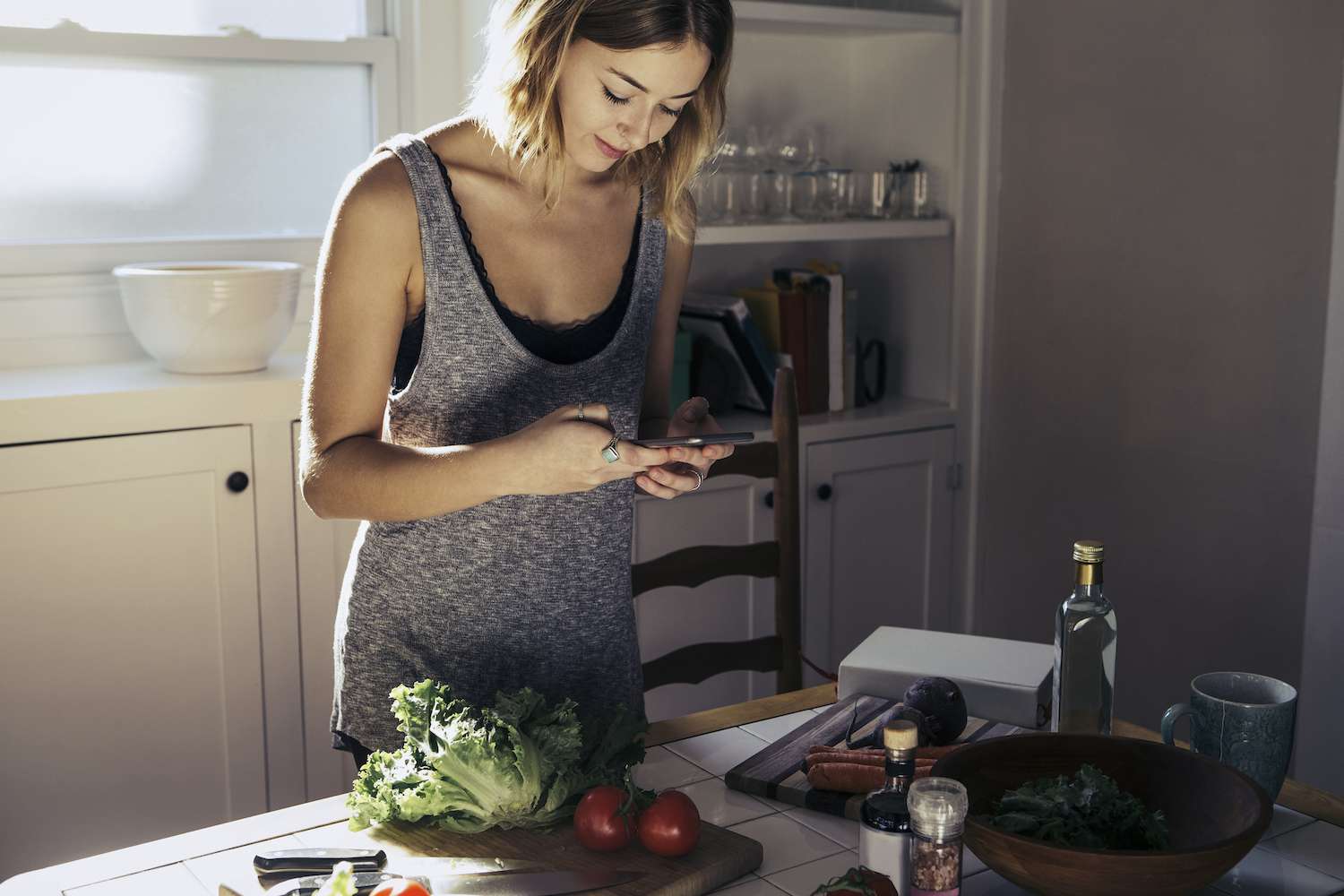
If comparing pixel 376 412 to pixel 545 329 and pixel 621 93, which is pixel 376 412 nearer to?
pixel 545 329

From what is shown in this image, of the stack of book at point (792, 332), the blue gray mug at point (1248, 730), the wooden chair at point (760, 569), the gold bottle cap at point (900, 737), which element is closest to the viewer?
the gold bottle cap at point (900, 737)

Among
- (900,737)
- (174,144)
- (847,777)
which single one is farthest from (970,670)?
(174,144)

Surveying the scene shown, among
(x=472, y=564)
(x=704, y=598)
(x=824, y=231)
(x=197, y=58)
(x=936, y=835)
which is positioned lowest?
(x=704, y=598)

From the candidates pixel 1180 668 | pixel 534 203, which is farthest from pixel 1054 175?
pixel 534 203

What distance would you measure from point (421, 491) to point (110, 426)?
99 centimetres

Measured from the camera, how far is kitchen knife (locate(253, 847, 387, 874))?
1.20 m

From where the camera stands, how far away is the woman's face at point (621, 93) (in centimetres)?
145

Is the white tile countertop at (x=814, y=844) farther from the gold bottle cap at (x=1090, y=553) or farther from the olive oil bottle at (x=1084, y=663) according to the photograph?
the gold bottle cap at (x=1090, y=553)

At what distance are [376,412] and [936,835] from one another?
0.72m

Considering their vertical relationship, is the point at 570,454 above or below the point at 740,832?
above

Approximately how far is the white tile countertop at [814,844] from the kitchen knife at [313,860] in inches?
12.1

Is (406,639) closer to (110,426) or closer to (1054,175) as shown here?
(110,426)

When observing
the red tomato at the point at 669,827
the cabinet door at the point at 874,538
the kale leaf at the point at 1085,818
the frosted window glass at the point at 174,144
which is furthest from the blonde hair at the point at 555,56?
the cabinet door at the point at 874,538

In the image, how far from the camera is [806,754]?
1496 mm
